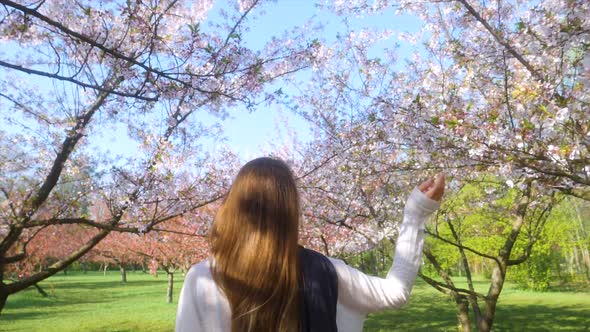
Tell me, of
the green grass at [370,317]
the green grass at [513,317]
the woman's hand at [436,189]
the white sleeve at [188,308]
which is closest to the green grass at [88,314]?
the green grass at [370,317]

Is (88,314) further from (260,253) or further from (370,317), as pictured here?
(260,253)

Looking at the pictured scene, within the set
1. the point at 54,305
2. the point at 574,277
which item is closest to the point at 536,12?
the point at 54,305

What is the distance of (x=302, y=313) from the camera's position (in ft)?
4.16

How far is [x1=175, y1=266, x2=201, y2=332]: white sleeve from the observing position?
1217mm

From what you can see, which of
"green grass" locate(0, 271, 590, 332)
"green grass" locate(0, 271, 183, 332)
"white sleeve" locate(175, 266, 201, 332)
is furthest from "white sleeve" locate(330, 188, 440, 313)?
"green grass" locate(0, 271, 183, 332)

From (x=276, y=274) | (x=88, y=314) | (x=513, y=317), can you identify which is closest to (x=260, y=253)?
(x=276, y=274)

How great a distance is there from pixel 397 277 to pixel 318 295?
25 cm

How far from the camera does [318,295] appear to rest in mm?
1256

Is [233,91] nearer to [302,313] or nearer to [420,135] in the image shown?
[420,135]

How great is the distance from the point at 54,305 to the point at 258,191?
2069 centimetres

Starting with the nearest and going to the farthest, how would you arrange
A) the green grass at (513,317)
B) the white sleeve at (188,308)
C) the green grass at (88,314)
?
the white sleeve at (188,308) < the green grass at (513,317) < the green grass at (88,314)

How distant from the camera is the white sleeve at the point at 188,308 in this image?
1.22 meters

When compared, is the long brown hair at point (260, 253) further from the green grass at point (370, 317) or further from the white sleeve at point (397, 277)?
the green grass at point (370, 317)

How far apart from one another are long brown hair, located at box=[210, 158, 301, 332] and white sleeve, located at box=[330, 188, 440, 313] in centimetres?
16
